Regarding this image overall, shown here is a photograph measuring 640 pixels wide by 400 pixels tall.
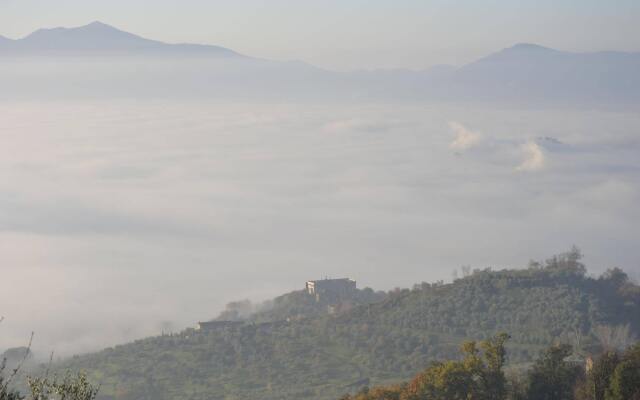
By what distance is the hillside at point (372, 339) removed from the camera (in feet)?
196

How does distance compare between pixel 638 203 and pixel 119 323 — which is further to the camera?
pixel 638 203

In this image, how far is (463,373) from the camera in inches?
1379

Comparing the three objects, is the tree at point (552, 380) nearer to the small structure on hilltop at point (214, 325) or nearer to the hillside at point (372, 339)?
the hillside at point (372, 339)

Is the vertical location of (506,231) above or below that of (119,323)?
above

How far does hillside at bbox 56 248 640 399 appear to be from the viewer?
59.8 metres

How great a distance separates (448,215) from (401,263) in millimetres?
42372

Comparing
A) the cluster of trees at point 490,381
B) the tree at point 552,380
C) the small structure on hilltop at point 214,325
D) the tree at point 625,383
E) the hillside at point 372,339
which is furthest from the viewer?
the small structure on hilltop at point 214,325

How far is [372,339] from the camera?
6594 cm

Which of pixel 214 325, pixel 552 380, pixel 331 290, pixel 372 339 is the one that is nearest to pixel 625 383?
pixel 552 380

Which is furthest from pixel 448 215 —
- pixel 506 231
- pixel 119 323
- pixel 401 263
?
pixel 119 323

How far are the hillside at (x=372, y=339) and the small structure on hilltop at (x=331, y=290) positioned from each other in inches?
397

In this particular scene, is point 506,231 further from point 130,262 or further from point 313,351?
point 313,351

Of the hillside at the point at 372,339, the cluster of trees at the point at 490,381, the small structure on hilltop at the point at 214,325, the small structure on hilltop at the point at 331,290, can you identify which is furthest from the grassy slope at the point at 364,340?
the cluster of trees at the point at 490,381

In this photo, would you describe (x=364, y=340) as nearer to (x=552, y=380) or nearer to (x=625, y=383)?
(x=552, y=380)
